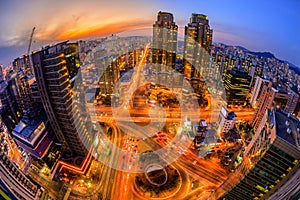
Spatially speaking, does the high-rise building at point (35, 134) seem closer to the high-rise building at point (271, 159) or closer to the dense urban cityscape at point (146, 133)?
the dense urban cityscape at point (146, 133)

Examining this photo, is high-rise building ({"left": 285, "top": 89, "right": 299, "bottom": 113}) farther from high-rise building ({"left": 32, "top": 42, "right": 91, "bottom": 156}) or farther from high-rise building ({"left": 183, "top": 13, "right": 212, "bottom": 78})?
high-rise building ({"left": 32, "top": 42, "right": 91, "bottom": 156})

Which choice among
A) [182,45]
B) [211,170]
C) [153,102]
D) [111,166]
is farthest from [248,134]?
[182,45]

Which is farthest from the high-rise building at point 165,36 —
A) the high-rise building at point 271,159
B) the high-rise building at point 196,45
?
the high-rise building at point 271,159

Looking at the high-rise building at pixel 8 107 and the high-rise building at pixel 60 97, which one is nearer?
the high-rise building at pixel 60 97

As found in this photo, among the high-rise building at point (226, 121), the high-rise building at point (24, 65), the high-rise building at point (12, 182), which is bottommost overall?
the high-rise building at point (226, 121)

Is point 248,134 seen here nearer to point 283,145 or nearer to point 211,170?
point 211,170
